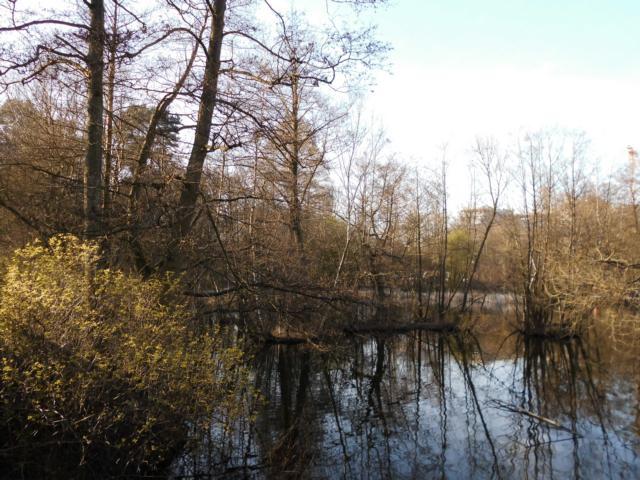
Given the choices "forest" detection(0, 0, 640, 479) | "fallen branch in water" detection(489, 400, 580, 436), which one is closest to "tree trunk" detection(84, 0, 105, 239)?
"forest" detection(0, 0, 640, 479)

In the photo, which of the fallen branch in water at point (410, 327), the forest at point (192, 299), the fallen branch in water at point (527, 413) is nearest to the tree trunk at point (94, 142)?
the forest at point (192, 299)

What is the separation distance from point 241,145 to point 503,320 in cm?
2087

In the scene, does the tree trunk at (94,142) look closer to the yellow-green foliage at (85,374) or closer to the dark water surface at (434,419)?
the yellow-green foliage at (85,374)

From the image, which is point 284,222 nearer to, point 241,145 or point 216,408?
point 241,145

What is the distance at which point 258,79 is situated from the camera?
28.6 feet

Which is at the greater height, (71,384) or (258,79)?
(258,79)

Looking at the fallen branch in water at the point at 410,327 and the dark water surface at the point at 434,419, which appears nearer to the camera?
the dark water surface at the point at 434,419

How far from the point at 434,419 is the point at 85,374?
7.17 meters

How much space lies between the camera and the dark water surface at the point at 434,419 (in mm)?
7277

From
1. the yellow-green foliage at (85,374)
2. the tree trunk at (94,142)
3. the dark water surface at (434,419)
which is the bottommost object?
the dark water surface at (434,419)

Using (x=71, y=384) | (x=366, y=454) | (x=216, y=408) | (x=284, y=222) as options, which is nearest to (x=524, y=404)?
(x=366, y=454)

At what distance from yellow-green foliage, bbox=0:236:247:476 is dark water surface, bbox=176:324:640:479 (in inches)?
50.0

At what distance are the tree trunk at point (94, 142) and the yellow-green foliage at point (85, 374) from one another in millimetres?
1522

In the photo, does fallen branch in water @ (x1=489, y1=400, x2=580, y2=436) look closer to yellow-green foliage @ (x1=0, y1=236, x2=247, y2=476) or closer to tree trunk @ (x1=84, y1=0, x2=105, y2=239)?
yellow-green foliage @ (x1=0, y1=236, x2=247, y2=476)
